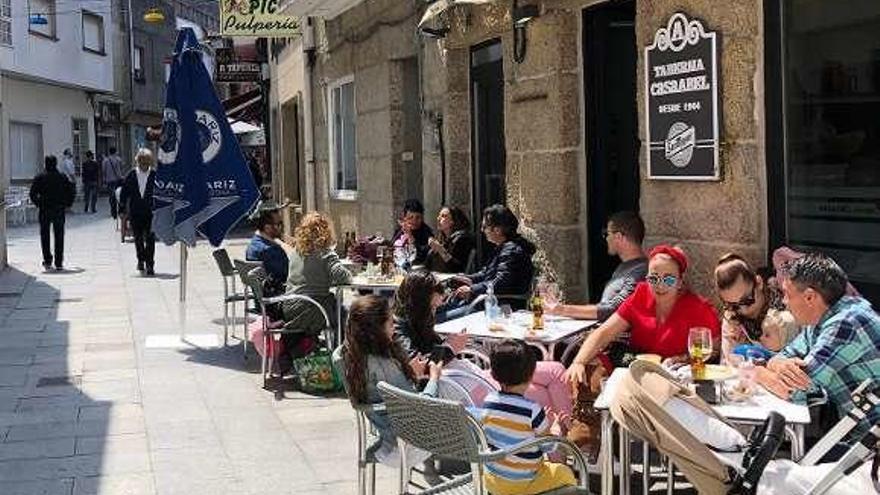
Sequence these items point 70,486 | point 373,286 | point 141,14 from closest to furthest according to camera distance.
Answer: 1. point 70,486
2. point 373,286
3. point 141,14

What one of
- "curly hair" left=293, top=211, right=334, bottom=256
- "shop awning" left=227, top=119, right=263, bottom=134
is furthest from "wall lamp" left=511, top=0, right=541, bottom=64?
"shop awning" left=227, top=119, right=263, bottom=134

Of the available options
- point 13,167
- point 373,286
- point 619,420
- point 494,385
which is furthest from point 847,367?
point 13,167

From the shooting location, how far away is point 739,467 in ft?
11.1

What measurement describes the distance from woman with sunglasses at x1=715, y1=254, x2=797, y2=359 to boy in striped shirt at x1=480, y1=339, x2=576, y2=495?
4.14 feet

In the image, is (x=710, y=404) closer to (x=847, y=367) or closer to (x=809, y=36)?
(x=847, y=367)

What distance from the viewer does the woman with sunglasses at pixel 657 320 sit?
5020mm

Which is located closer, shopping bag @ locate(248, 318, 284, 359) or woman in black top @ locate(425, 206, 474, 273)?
shopping bag @ locate(248, 318, 284, 359)

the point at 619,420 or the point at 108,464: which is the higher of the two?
the point at 619,420

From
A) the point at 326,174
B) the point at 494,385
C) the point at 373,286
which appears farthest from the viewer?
the point at 326,174

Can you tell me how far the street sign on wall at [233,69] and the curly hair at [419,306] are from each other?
17.7m

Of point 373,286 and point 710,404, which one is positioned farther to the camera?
point 373,286

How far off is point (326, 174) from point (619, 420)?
38.0 ft

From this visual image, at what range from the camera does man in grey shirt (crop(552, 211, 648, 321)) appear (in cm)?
584

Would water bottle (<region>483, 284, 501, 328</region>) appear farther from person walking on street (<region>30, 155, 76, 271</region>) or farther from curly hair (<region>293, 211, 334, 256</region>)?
person walking on street (<region>30, 155, 76, 271</region>)
